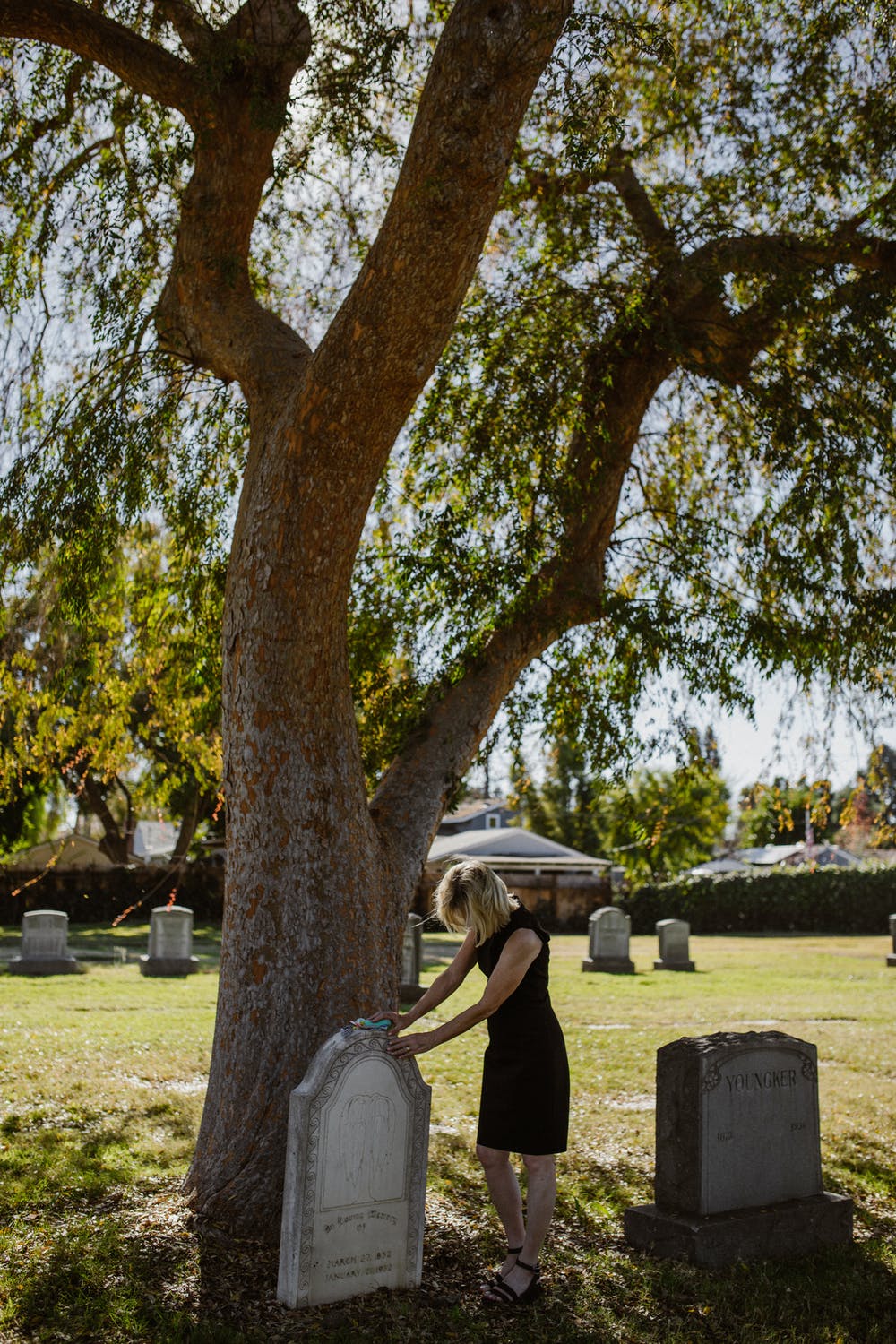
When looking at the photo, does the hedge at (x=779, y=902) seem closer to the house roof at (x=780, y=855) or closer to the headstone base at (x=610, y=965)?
the headstone base at (x=610, y=965)

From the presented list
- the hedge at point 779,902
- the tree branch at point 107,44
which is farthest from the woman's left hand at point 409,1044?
the hedge at point 779,902

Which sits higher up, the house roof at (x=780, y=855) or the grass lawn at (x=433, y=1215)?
the house roof at (x=780, y=855)

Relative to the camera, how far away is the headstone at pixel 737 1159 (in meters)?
6.08

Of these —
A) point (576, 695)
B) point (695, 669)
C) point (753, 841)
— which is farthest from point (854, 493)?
point (753, 841)

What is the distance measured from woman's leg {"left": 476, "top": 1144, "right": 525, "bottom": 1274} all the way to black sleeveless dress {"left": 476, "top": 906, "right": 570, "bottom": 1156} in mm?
76

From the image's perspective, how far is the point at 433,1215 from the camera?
6637 mm

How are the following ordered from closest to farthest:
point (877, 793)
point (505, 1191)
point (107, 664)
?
point (505, 1191)
point (877, 793)
point (107, 664)

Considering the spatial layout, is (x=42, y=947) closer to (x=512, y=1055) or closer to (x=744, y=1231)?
(x=744, y=1231)

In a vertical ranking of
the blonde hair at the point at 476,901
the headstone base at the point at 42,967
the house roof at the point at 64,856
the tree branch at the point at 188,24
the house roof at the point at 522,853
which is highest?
the tree branch at the point at 188,24

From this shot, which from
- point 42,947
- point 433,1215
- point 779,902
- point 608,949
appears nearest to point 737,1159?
point 433,1215

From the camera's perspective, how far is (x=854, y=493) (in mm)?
9211

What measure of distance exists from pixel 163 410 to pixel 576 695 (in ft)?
12.6

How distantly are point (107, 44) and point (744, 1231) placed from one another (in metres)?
8.15

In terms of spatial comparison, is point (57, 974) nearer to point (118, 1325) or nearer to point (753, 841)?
point (118, 1325)
